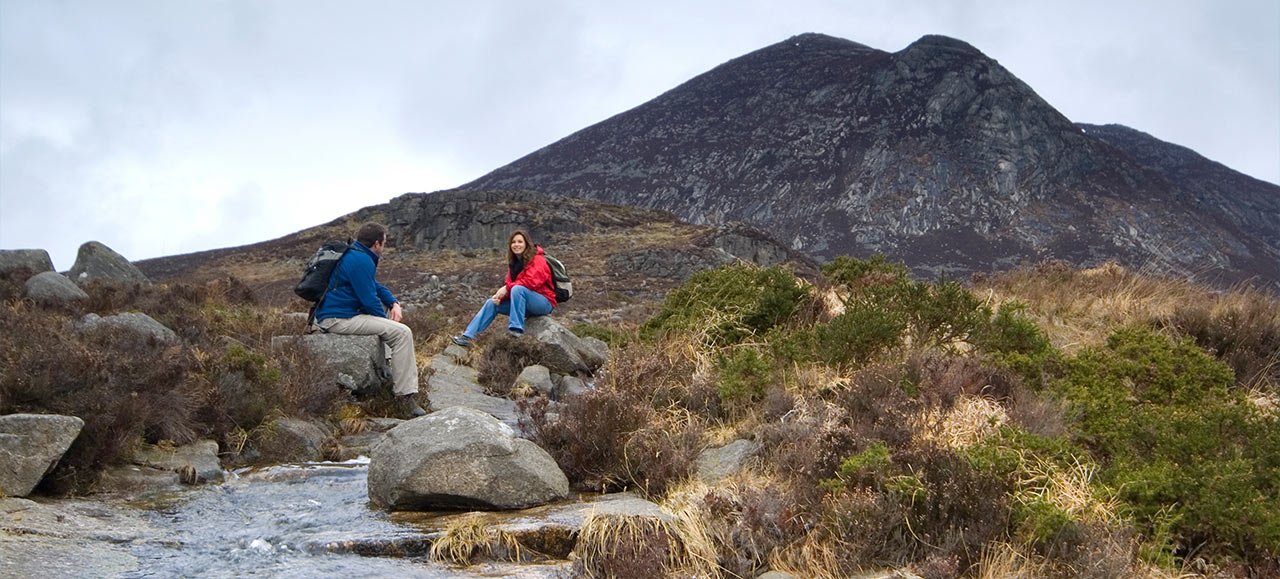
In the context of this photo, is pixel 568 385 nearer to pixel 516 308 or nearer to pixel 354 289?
pixel 516 308

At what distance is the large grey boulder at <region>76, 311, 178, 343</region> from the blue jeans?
12.5 ft

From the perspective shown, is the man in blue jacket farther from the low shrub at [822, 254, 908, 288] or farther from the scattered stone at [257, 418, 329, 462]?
the low shrub at [822, 254, 908, 288]

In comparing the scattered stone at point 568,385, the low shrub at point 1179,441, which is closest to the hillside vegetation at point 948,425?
the low shrub at point 1179,441

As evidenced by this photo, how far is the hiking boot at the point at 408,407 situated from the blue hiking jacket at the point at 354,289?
3.06ft

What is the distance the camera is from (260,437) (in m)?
7.38

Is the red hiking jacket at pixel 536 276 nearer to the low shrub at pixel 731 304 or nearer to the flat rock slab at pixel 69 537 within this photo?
the low shrub at pixel 731 304

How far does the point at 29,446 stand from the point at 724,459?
166 inches

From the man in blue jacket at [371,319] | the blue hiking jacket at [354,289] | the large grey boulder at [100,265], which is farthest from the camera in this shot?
the large grey boulder at [100,265]

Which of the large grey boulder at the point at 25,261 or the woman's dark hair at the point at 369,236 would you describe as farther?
the large grey boulder at the point at 25,261

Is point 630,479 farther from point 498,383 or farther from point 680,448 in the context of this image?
point 498,383

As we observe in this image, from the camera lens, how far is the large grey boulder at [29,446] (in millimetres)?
5125

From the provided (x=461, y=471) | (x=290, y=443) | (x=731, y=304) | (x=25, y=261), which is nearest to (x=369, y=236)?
(x=290, y=443)

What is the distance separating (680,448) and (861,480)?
5.64ft

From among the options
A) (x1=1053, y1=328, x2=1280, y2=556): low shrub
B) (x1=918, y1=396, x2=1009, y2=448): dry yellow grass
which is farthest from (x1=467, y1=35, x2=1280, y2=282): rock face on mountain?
(x1=918, y1=396, x2=1009, y2=448): dry yellow grass
